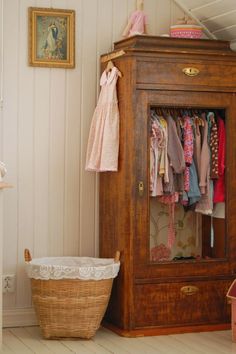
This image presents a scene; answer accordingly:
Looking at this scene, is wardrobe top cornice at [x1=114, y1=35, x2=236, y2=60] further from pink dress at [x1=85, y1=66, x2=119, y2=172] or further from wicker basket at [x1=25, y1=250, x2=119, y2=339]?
wicker basket at [x1=25, y1=250, x2=119, y2=339]

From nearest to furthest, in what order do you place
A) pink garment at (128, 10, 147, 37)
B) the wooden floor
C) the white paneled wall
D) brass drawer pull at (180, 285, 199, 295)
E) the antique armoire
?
the wooden floor → the antique armoire → brass drawer pull at (180, 285, 199, 295) → the white paneled wall → pink garment at (128, 10, 147, 37)

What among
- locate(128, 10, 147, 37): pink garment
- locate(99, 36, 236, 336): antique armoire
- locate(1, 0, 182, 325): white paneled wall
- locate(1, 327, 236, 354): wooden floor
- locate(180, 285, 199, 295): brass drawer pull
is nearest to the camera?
locate(1, 327, 236, 354): wooden floor

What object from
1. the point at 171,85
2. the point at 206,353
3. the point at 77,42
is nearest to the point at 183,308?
the point at 206,353

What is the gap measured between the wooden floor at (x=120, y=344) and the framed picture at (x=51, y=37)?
1616 mm

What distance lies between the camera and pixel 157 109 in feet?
15.4

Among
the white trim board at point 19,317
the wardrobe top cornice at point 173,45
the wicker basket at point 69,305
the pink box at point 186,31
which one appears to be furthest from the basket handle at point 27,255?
the pink box at point 186,31

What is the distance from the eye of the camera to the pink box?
15.8 feet

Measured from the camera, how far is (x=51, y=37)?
480 centimetres

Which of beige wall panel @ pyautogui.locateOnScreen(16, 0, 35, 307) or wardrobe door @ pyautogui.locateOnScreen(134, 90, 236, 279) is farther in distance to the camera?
beige wall panel @ pyautogui.locateOnScreen(16, 0, 35, 307)

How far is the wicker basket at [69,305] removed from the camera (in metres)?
4.38

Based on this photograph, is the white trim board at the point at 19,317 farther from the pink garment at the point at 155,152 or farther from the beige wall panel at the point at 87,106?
the pink garment at the point at 155,152

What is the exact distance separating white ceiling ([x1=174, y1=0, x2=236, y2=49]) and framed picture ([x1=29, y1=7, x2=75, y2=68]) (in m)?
0.74

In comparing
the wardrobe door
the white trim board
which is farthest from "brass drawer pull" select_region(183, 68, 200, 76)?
the white trim board

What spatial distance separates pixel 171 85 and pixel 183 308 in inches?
51.1
